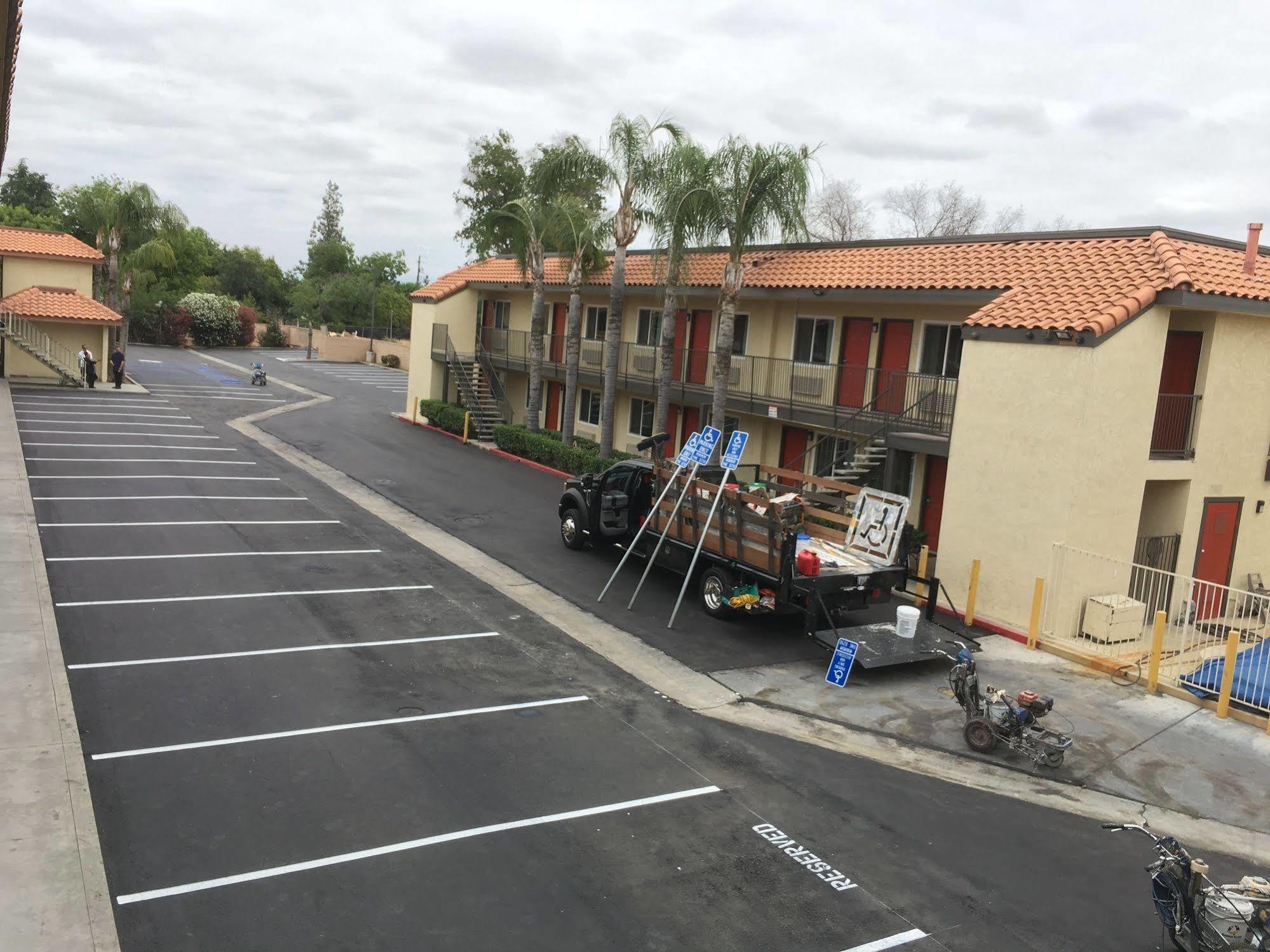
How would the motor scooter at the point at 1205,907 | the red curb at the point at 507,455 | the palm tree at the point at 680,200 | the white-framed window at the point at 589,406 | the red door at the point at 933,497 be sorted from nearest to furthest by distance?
the motor scooter at the point at 1205,907 → the red door at the point at 933,497 → the palm tree at the point at 680,200 → the red curb at the point at 507,455 → the white-framed window at the point at 589,406

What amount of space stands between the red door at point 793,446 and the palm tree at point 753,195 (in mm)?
4555

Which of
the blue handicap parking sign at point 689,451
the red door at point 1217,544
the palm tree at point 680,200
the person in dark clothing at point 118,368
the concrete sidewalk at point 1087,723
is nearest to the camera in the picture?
the concrete sidewalk at point 1087,723

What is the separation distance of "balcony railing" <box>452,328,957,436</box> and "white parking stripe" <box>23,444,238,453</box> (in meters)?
10.7

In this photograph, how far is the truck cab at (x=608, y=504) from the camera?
58.2 feet

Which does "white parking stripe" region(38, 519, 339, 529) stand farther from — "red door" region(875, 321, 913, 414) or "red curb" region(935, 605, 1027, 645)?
"red curb" region(935, 605, 1027, 645)

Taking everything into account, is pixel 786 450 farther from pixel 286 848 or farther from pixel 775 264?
pixel 286 848

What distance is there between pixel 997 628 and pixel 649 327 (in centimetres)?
1715

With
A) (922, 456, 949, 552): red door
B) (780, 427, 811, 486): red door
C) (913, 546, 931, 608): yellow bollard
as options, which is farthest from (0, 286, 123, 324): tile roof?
(913, 546, 931, 608): yellow bollard

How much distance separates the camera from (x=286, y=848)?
25.9 feet

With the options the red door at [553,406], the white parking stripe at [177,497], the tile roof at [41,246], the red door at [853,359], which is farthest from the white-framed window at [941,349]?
the tile roof at [41,246]

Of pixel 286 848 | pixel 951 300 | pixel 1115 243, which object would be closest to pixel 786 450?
pixel 951 300

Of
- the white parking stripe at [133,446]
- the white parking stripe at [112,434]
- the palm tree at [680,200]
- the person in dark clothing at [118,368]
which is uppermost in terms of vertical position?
the palm tree at [680,200]

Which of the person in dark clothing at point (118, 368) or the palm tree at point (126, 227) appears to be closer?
the person in dark clothing at point (118, 368)

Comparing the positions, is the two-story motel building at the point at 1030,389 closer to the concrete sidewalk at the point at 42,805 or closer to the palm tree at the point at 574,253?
the palm tree at the point at 574,253
